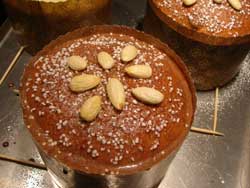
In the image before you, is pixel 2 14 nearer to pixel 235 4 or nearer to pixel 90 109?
pixel 90 109

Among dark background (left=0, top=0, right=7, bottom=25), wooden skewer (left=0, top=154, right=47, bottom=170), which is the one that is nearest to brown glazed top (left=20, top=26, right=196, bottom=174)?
wooden skewer (left=0, top=154, right=47, bottom=170)

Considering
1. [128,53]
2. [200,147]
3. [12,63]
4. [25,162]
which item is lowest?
[200,147]

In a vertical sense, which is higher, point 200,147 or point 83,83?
point 83,83

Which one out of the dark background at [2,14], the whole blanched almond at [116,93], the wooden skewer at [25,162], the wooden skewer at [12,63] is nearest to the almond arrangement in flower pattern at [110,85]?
the whole blanched almond at [116,93]

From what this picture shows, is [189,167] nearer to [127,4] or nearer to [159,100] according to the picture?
[159,100]

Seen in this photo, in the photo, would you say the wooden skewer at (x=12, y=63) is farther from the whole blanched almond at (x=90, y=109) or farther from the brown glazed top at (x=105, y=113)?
the whole blanched almond at (x=90, y=109)

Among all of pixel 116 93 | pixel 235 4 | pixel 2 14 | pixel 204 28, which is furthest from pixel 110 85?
pixel 2 14

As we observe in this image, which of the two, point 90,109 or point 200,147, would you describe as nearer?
point 90,109
